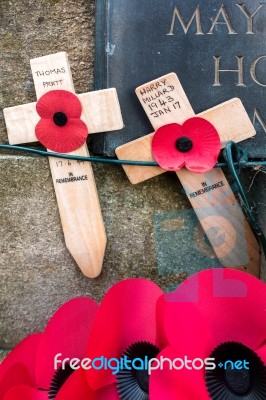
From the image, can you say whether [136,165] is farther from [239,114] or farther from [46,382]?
[46,382]

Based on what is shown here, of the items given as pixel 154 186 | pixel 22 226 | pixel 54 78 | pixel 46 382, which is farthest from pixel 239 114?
pixel 46 382

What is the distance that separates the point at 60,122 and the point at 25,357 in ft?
1.51

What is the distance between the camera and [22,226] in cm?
111

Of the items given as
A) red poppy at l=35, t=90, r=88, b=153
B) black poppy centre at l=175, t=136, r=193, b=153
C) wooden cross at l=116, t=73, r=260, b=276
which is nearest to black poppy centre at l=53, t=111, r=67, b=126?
red poppy at l=35, t=90, r=88, b=153

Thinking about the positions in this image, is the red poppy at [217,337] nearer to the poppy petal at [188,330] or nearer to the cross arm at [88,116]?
the poppy petal at [188,330]

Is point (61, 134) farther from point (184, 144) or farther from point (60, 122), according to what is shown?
point (184, 144)

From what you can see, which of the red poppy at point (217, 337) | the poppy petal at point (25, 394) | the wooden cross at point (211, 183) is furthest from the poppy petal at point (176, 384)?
the wooden cross at point (211, 183)

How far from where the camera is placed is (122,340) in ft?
2.67

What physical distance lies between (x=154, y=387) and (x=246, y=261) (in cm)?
42

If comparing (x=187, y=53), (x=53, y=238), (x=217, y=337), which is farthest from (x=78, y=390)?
(x=187, y=53)

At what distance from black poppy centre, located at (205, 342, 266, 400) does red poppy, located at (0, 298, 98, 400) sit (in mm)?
239

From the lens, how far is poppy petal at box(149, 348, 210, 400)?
2.35 feet

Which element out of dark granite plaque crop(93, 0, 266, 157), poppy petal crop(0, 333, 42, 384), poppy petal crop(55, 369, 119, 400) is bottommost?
poppy petal crop(0, 333, 42, 384)

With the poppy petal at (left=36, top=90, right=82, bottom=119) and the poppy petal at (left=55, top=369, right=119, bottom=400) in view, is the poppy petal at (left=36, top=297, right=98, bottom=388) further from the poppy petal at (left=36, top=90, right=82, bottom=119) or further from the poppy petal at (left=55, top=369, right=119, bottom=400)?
the poppy petal at (left=36, top=90, right=82, bottom=119)
